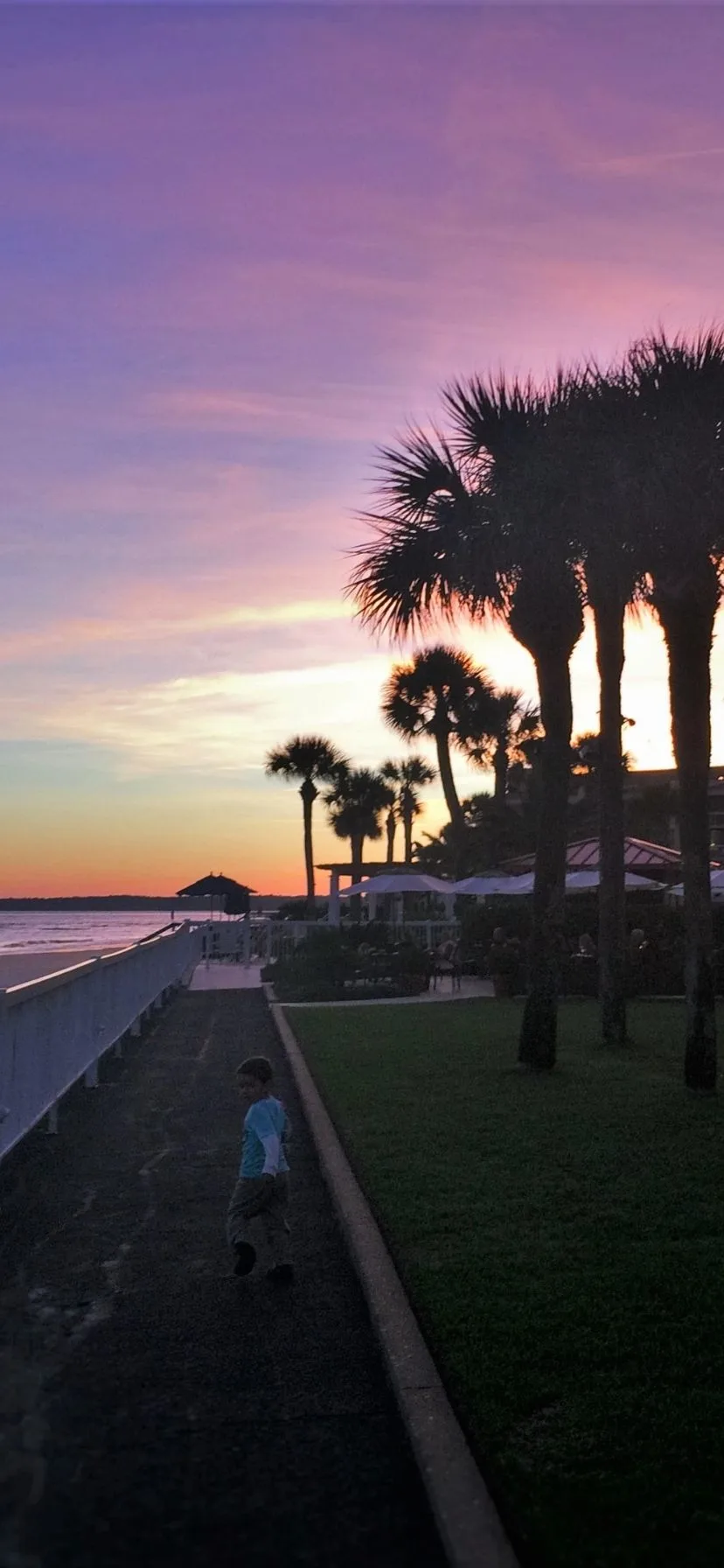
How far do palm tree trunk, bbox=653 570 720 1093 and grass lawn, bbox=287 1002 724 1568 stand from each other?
28.9 inches

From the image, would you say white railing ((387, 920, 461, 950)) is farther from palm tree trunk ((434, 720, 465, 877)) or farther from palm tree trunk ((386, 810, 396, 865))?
palm tree trunk ((386, 810, 396, 865))

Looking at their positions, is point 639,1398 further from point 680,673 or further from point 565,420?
point 565,420

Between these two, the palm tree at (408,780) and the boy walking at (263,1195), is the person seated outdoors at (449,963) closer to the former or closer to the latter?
the boy walking at (263,1195)

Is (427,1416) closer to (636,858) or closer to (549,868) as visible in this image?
(549,868)

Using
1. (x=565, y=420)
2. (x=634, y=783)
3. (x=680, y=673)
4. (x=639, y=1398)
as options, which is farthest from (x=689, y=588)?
(x=634, y=783)

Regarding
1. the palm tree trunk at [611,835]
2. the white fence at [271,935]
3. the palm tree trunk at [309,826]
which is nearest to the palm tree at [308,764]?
the palm tree trunk at [309,826]

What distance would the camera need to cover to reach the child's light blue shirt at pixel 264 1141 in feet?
23.1

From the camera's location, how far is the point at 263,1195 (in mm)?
6988

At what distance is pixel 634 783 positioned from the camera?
2643 inches

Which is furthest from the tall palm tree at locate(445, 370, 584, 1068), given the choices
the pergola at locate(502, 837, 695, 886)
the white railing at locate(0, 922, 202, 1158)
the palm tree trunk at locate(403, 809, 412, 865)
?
the palm tree trunk at locate(403, 809, 412, 865)

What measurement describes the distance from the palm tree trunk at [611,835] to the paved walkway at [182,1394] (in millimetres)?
7711

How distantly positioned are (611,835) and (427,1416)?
12.7 m

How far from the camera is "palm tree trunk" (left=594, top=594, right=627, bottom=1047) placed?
16531 millimetres

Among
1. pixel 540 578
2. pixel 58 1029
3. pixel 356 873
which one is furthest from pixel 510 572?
pixel 356 873
